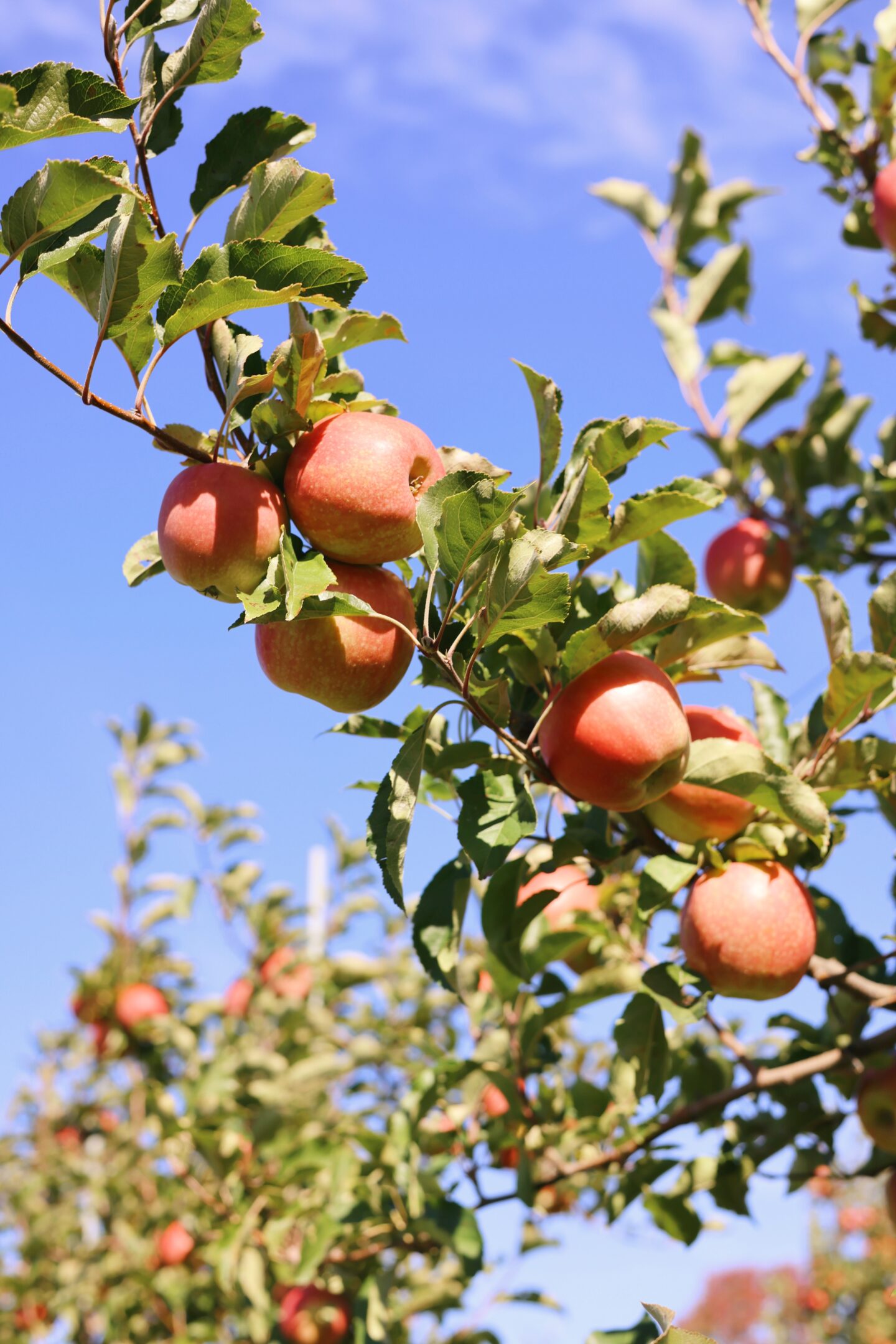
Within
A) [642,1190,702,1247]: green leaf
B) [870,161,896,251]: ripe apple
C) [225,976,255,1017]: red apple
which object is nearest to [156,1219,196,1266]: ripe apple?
[225,976,255,1017]: red apple

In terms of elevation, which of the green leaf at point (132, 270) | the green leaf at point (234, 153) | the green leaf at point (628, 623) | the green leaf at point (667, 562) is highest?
the green leaf at point (234, 153)

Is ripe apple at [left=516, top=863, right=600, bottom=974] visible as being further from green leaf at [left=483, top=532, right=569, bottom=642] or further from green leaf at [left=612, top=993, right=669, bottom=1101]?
green leaf at [left=483, top=532, right=569, bottom=642]

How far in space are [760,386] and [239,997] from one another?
2.96 meters

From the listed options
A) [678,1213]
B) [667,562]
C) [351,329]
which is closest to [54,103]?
[351,329]

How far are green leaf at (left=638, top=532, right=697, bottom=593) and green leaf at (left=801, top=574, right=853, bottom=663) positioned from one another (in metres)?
0.21

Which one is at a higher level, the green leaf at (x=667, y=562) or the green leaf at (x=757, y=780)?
the green leaf at (x=667, y=562)

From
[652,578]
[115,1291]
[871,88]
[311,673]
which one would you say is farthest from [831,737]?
[115,1291]

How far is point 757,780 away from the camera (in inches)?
61.8

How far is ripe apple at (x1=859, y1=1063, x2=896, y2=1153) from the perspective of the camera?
205cm

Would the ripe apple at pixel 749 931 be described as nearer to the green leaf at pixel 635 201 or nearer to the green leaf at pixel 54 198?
the green leaf at pixel 54 198

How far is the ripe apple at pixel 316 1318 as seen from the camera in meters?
2.94

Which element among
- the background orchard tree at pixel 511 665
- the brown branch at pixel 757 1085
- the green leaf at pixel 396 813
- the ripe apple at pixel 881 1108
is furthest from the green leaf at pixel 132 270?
the ripe apple at pixel 881 1108

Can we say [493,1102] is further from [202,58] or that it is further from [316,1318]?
[202,58]

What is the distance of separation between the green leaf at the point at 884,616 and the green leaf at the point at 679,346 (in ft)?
5.68
